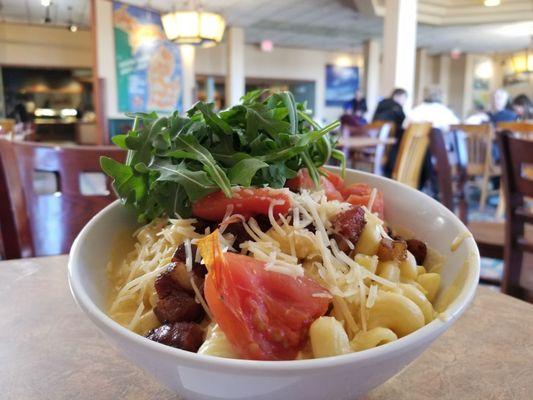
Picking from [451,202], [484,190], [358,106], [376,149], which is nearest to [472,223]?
[451,202]

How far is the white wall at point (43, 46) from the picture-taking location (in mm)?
8602

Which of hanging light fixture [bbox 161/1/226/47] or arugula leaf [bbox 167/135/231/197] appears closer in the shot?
arugula leaf [bbox 167/135/231/197]

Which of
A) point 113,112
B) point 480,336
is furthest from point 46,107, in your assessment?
point 480,336

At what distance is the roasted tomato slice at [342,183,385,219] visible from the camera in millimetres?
526

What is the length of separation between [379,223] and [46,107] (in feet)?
45.7

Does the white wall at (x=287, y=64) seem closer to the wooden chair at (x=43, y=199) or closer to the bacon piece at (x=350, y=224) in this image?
the wooden chair at (x=43, y=199)

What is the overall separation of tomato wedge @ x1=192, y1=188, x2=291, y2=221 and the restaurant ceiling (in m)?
6.09

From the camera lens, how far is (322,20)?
7641 millimetres

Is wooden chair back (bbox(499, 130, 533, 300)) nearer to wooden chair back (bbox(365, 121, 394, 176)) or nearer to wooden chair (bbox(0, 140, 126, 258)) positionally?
wooden chair (bbox(0, 140, 126, 258))

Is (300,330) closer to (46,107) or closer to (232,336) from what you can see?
(232,336)

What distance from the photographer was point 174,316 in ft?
1.17

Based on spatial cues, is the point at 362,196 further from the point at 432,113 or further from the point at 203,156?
the point at 432,113

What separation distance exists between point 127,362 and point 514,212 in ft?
3.81

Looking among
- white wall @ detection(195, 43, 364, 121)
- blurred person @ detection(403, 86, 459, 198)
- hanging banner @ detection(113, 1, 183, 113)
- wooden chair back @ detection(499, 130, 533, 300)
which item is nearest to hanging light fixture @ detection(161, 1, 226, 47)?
hanging banner @ detection(113, 1, 183, 113)
